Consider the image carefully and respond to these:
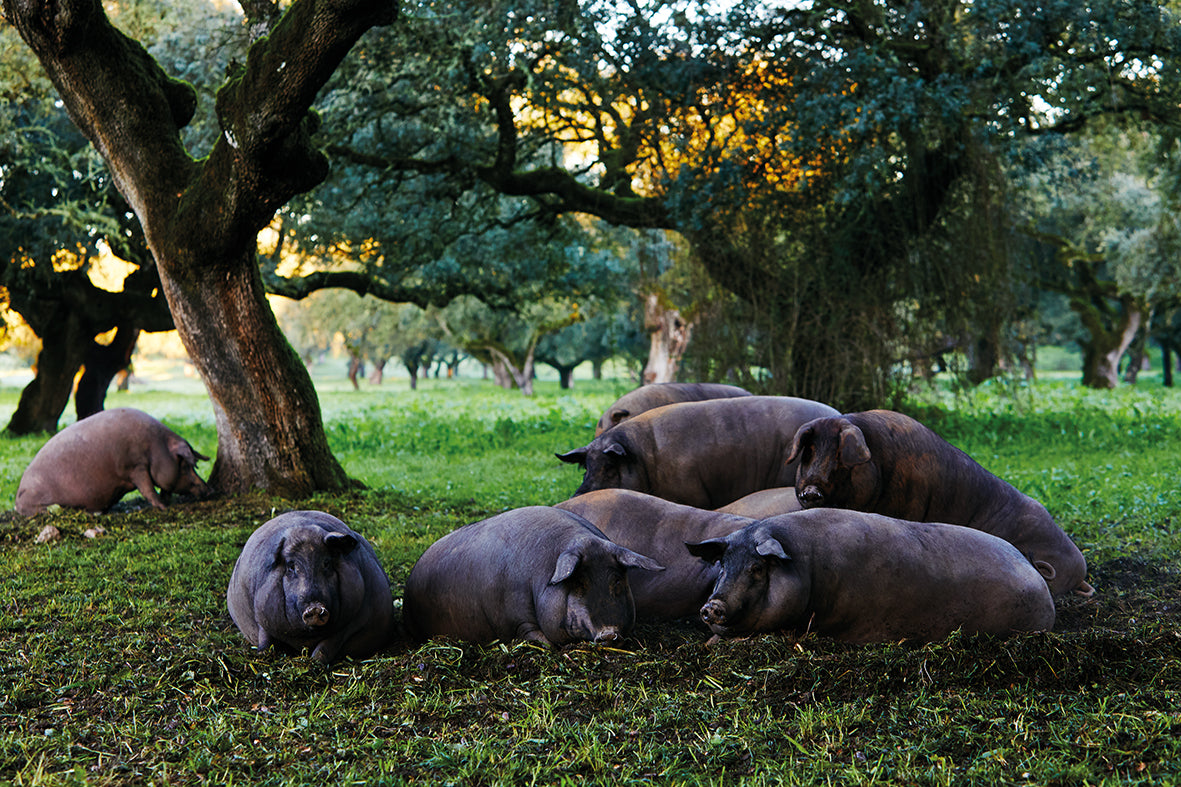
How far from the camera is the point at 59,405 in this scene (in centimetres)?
1969

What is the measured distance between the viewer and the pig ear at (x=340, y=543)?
17.5ft

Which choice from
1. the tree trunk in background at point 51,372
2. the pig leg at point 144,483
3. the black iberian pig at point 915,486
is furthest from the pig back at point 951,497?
the tree trunk in background at point 51,372

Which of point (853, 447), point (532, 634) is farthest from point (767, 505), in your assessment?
point (532, 634)

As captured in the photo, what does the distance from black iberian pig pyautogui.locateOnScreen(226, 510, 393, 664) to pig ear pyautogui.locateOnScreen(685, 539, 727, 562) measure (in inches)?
73.8

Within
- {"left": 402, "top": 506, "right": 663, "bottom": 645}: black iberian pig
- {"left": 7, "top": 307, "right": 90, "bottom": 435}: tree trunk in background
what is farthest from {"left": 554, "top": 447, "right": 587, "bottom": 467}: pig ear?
{"left": 7, "top": 307, "right": 90, "bottom": 435}: tree trunk in background

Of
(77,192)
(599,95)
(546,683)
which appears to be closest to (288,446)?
(546,683)

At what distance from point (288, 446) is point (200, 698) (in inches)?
226

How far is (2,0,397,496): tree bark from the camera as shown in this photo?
28.4ft

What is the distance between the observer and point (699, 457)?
802 centimetres

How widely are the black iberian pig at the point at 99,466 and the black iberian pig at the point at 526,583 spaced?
4784mm

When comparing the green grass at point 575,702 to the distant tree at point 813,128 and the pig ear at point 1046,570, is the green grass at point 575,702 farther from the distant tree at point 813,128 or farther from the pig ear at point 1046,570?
the distant tree at point 813,128

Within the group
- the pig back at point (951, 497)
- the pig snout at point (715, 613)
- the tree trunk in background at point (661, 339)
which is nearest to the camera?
the pig snout at point (715, 613)

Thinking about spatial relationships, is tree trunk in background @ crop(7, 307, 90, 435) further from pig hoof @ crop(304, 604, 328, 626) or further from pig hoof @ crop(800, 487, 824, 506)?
pig hoof @ crop(800, 487, 824, 506)

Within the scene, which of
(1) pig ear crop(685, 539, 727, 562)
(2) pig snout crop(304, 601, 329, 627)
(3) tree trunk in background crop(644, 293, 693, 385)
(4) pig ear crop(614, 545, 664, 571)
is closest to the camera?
(2) pig snout crop(304, 601, 329, 627)
